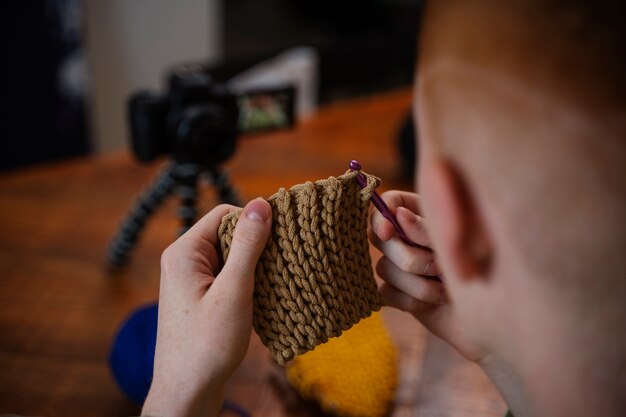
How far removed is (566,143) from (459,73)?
0.20 feet

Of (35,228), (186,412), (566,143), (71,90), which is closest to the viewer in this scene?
(566,143)

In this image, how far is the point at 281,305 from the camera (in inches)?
18.2

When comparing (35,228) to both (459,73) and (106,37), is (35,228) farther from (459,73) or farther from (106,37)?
(106,37)

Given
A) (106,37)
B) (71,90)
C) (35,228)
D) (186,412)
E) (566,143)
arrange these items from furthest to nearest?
(106,37) → (71,90) → (35,228) → (186,412) → (566,143)

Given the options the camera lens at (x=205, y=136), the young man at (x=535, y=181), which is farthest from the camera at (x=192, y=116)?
the young man at (x=535, y=181)

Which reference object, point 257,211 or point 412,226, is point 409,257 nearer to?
point 412,226

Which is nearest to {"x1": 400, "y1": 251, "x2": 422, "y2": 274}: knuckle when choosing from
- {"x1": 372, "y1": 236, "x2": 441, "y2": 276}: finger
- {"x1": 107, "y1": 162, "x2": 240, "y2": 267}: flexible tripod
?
{"x1": 372, "y1": 236, "x2": 441, "y2": 276}: finger

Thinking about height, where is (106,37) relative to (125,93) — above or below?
above

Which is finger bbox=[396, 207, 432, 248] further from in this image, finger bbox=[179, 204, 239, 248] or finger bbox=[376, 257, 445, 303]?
finger bbox=[179, 204, 239, 248]

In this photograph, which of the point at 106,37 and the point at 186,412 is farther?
the point at 106,37

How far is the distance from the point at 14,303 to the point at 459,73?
635 mm

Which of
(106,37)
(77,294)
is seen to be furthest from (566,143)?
(106,37)

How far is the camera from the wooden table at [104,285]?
23.1 inches

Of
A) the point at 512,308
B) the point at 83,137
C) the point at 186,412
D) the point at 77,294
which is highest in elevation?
the point at 512,308
